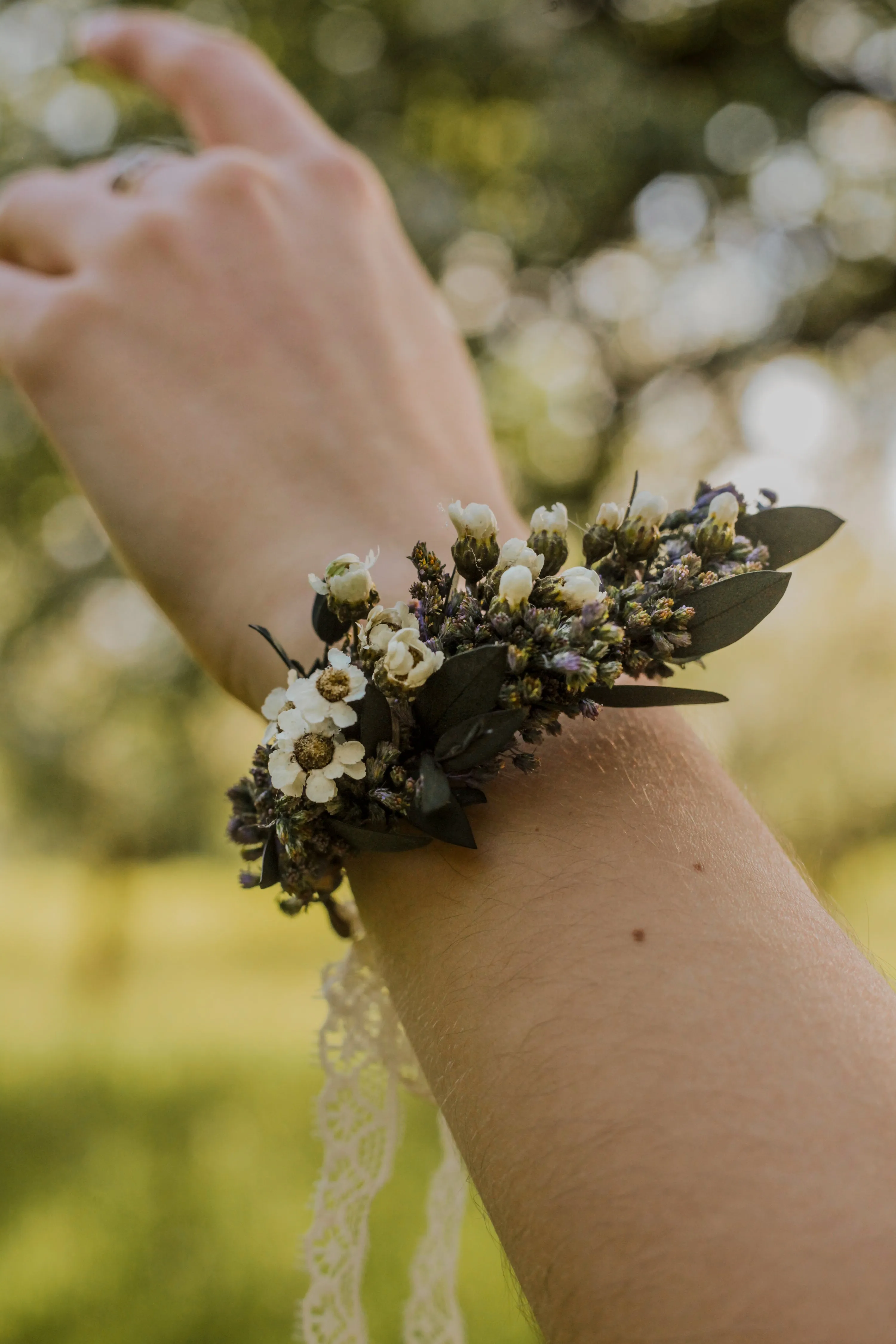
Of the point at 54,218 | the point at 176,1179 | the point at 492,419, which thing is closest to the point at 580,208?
the point at 492,419

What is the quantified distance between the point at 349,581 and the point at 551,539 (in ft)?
0.83

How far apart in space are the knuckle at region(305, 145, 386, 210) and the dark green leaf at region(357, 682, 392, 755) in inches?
50.8

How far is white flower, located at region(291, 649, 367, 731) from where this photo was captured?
1019mm

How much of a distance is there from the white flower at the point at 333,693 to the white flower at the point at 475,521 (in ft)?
0.69

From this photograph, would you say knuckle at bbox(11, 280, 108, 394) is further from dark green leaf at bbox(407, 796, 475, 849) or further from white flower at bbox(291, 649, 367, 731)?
dark green leaf at bbox(407, 796, 475, 849)

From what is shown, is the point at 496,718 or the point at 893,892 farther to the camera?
the point at 893,892

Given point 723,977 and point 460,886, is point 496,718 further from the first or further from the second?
point 723,977

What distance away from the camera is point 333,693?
1036mm

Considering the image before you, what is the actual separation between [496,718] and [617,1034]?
332 mm

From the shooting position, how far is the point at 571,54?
5.11 meters

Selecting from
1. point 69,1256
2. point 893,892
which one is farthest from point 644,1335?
point 893,892

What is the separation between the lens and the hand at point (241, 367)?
139cm

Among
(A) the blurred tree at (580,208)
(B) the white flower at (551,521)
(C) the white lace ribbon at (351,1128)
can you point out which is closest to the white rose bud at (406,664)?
(B) the white flower at (551,521)

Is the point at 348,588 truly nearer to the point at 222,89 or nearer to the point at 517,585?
the point at 517,585
